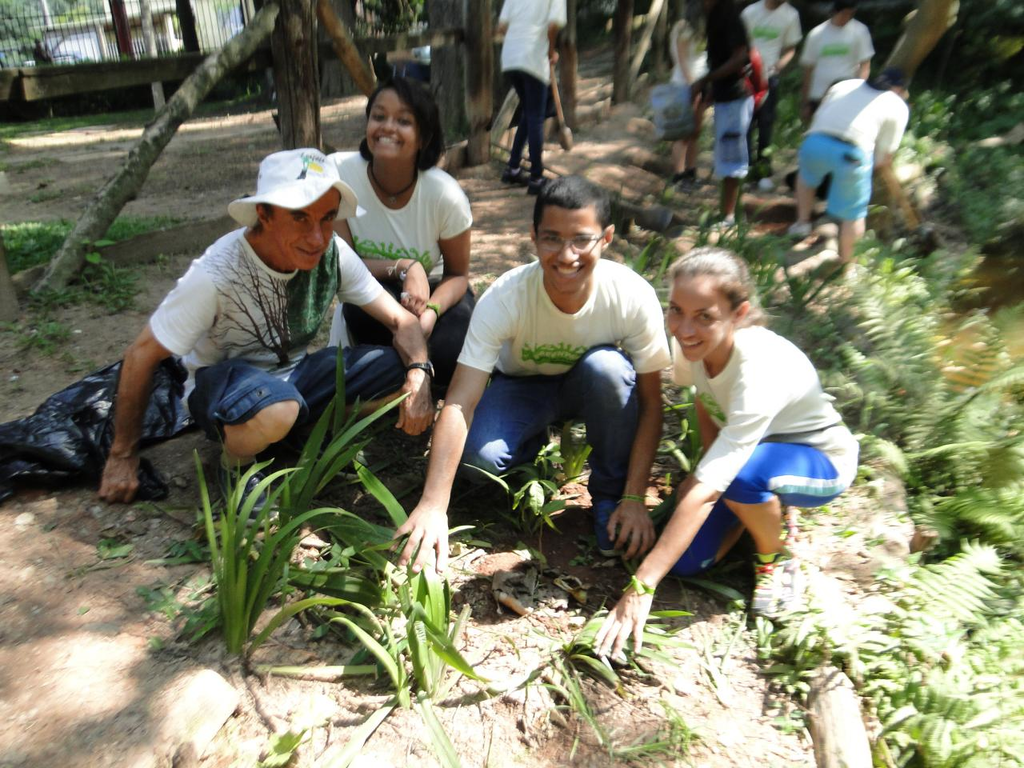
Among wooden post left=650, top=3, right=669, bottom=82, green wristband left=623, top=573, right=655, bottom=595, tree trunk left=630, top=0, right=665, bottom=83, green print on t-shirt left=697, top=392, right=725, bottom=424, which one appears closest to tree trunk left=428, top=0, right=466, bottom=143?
tree trunk left=630, top=0, right=665, bottom=83

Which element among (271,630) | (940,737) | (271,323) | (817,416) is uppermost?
(271,323)

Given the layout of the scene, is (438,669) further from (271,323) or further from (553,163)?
(553,163)

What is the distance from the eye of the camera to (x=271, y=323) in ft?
8.27

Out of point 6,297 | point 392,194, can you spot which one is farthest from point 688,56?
point 6,297

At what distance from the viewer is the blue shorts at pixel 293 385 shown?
2.33 m

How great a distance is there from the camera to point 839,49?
5.83 m

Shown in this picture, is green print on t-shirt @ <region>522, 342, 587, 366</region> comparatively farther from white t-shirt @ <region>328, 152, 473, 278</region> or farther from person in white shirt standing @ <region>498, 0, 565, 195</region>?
person in white shirt standing @ <region>498, 0, 565, 195</region>

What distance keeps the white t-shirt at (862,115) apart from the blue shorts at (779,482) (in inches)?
109

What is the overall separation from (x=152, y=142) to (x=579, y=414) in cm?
280

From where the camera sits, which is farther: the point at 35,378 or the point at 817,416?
the point at 35,378

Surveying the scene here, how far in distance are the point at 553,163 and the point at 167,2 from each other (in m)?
25.4

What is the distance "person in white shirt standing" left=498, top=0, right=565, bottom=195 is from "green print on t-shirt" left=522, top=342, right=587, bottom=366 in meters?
3.31

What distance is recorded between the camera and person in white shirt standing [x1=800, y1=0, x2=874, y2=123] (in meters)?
5.80

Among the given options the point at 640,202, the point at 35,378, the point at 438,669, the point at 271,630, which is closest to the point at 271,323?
the point at 271,630
